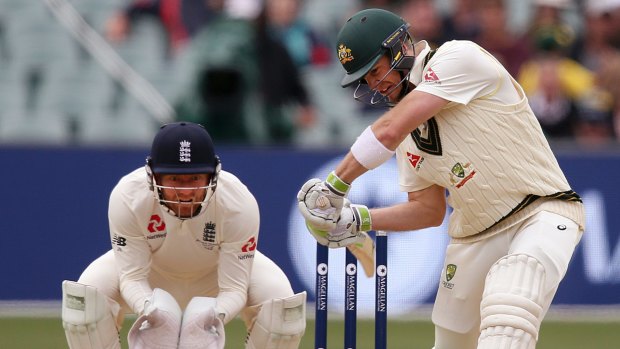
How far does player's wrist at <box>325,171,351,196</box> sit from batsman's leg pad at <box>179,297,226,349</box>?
2.80 ft

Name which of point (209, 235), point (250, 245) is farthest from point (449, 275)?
point (209, 235)

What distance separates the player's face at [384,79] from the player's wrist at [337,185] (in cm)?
48

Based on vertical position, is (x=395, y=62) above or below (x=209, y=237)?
above

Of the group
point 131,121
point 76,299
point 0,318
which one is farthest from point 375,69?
point 131,121

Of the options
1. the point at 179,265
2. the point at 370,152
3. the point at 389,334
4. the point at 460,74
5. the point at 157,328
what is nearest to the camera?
the point at 370,152

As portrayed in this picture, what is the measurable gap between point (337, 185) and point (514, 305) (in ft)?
→ 2.70

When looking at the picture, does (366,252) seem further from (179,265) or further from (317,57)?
(317,57)

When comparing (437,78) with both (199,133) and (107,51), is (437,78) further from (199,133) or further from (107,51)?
(107,51)

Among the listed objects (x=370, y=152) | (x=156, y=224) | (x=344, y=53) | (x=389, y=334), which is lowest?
(x=389, y=334)

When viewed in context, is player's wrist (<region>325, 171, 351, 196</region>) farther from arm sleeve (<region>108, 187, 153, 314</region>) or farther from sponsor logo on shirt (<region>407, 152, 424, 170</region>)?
arm sleeve (<region>108, 187, 153, 314</region>)

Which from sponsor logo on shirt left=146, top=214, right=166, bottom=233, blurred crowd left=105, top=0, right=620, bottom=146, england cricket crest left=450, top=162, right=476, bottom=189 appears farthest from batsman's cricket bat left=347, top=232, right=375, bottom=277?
blurred crowd left=105, top=0, right=620, bottom=146

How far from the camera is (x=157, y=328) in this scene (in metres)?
5.09

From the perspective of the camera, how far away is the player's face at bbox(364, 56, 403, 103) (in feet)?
16.1

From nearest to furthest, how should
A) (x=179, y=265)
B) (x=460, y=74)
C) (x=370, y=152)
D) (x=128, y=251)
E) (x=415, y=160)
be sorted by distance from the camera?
1. (x=370, y=152)
2. (x=460, y=74)
3. (x=415, y=160)
4. (x=128, y=251)
5. (x=179, y=265)
